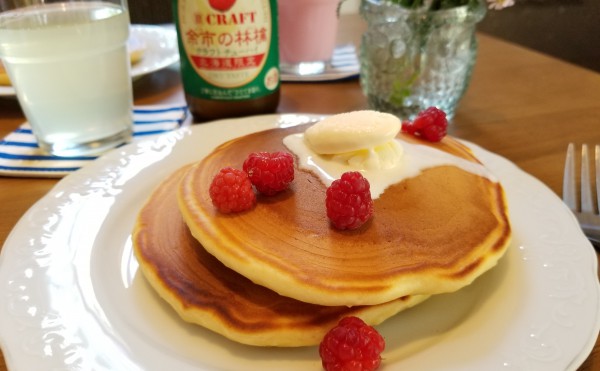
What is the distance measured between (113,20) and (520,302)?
1.28m

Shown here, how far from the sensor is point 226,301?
2.77 feet

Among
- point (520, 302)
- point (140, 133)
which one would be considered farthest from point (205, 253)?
point (140, 133)

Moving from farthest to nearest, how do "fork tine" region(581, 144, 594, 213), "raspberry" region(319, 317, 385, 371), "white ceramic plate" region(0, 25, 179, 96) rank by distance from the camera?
"white ceramic plate" region(0, 25, 179, 96) → "fork tine" region(581, 144, 594, 213) → "raspberry" region(319, 317, 385, 371)

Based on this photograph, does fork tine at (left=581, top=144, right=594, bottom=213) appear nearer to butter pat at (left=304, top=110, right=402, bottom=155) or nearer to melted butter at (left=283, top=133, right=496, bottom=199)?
melted butter at (left=283, top=133, right=496, bottom=199)

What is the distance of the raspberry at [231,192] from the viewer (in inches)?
35.9

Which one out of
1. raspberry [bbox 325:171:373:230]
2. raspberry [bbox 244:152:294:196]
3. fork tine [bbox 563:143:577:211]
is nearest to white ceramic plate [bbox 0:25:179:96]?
raspberry [bbox 244:152:294:196]

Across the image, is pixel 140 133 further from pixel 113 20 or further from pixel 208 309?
pixel 208 309

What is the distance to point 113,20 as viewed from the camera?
4.67ft

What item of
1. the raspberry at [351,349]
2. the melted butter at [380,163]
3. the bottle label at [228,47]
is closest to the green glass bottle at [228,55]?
the bottle label at [228,47]

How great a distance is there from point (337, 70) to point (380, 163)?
118cm

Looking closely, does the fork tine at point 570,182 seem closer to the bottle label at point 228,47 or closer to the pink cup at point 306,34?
the bottle label at point 228,47

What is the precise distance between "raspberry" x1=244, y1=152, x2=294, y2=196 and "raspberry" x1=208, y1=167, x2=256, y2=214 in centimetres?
3

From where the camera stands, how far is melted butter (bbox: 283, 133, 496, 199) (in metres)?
1.03

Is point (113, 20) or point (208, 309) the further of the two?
point (113, 20)
